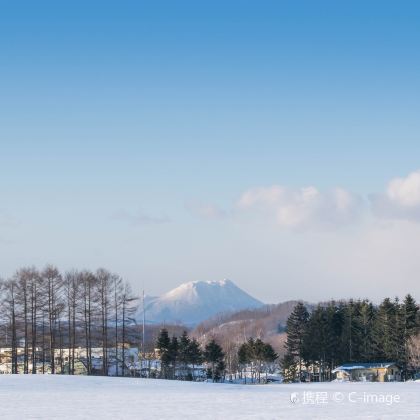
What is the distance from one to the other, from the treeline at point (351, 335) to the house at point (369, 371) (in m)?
1.38

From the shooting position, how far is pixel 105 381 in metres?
49.7

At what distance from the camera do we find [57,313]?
213 feet

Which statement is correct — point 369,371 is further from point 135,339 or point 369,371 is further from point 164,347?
point 135,339

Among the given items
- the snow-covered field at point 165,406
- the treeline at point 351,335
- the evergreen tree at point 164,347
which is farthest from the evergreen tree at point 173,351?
the snow-covered field at point 165,406

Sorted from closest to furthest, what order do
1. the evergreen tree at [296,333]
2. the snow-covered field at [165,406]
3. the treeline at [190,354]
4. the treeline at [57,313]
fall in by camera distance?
the snow-covered field at [165,406] < the treeline at [57,313] < the treeline at [190,354] < the evergreen tree at [296,333]

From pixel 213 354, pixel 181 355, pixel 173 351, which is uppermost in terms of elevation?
pixel 173 351

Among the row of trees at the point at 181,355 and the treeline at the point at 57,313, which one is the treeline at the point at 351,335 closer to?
the row of trees at the point at 181,355

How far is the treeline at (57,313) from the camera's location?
64.7 meters

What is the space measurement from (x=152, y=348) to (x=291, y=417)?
3041 inches

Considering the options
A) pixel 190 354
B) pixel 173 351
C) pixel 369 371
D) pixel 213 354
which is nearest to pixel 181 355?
pixel 190 354

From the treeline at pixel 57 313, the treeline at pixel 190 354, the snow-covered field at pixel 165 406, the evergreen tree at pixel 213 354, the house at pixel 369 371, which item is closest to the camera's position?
the snow-covered field at pixel 165 406

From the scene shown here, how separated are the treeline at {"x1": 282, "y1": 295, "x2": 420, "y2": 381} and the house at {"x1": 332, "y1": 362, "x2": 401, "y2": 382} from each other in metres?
1.38

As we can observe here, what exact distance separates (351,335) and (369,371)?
902cm

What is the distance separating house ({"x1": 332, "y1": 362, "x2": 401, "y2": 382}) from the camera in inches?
3428
